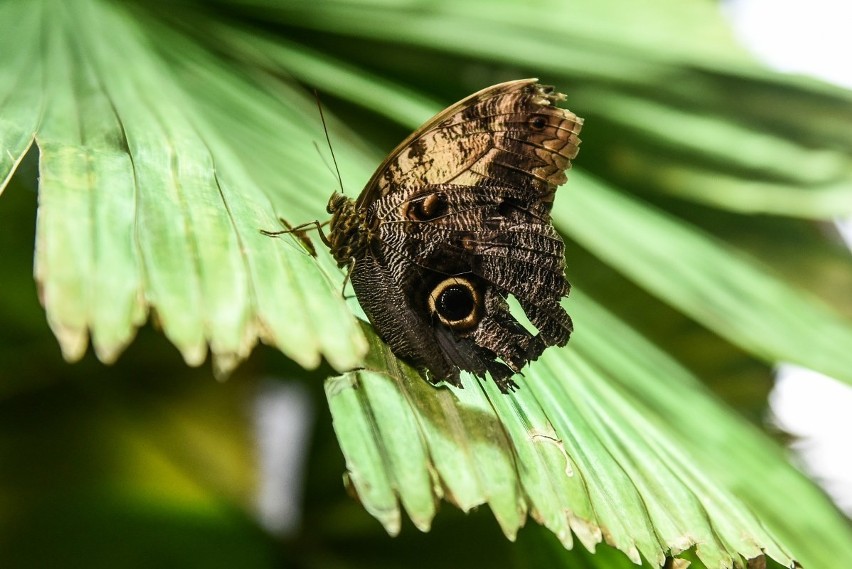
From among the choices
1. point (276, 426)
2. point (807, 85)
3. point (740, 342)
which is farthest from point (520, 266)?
point (807, 85)

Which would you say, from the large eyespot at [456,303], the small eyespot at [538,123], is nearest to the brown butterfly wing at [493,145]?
the small eyespot at [538,123]

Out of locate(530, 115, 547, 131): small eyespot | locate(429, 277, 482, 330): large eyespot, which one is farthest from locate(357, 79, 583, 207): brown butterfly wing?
locate(429, 277, 482, 330): large eyespot

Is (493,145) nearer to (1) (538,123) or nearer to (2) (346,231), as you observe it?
(1) (538,123)

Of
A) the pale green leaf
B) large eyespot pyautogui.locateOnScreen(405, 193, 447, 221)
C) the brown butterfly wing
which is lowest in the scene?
the pale green leaf

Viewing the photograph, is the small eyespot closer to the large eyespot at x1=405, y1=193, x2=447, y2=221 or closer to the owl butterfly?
the owl butterfly

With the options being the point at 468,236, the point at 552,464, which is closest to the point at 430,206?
the point at 468,236

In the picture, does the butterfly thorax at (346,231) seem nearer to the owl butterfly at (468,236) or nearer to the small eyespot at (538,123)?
the owl butterfly at (468,236)
